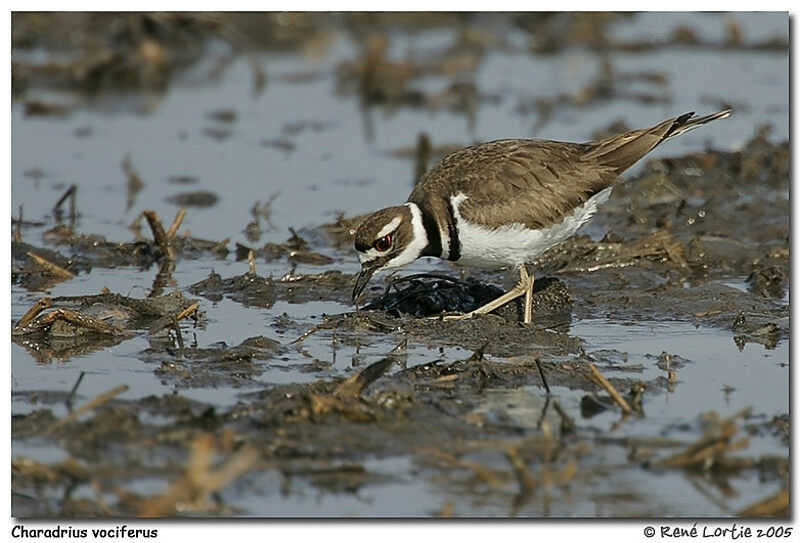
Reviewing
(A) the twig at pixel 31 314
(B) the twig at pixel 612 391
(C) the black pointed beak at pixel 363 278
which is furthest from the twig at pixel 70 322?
(B) the twig at pixel 612 391

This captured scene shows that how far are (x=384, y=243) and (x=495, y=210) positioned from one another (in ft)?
2.46

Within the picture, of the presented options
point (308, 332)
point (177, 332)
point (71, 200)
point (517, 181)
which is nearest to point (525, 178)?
point (517, 181)

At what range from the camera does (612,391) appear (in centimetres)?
725

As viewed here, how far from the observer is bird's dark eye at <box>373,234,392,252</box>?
8.71m

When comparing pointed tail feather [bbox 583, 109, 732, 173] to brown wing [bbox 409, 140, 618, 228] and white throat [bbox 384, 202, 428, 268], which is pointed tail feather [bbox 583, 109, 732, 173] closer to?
brown wing [bbox 409, 140, 618, 228]

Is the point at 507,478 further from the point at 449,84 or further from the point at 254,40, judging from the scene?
the point at 254,40

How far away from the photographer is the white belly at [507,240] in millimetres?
8750

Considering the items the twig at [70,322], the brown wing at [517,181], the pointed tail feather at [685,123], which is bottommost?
the twig at [70,322]

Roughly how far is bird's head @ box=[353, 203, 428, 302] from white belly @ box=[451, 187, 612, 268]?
274 millimetres

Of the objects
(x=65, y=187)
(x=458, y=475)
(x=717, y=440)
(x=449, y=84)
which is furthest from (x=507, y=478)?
(x=449, y=84)

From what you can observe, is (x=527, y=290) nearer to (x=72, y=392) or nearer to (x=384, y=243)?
(x=384, y=243)

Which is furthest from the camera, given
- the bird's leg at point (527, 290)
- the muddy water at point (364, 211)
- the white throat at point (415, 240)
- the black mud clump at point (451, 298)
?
the black mud clump at point (451, 298)

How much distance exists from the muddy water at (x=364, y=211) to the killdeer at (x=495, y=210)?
21.7 inches

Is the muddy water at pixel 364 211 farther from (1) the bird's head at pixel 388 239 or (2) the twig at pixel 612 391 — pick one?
(1) the bird's head at pixel 388 239
